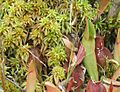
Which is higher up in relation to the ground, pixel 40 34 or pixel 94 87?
pixel 40 34

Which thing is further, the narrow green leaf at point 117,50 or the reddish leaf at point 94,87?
the narrow green leaf at point 117,50

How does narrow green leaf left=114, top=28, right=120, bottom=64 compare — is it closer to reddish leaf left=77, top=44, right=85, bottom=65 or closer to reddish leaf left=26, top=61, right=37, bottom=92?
reddish leaf left=77, top=44, right=85, bottom=65

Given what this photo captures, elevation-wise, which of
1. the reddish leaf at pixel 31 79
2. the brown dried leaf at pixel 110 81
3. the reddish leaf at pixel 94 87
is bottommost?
the brown dried leaf at pixel 110 81

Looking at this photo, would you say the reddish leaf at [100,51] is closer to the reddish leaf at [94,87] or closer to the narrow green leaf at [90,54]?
the narrow green leaf at [90,54]

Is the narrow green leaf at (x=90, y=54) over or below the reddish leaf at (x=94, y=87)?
over

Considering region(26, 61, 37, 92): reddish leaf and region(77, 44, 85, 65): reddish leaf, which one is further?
region(77, 44, 85, 65): reddish leaf

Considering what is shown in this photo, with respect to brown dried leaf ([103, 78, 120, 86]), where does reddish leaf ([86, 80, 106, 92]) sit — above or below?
above

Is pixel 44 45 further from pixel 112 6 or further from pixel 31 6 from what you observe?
pixel 112 6

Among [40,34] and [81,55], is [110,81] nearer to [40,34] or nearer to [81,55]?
[81,55]

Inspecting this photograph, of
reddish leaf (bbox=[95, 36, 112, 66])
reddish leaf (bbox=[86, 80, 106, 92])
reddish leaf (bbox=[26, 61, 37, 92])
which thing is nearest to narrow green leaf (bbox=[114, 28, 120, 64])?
reddish leaf (bbox=[95, 36, 112, 66])

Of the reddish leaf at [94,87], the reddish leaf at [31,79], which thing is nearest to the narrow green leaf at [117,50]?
the reddish leaf at [94,87]

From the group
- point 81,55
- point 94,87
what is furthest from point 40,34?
point 94,87
